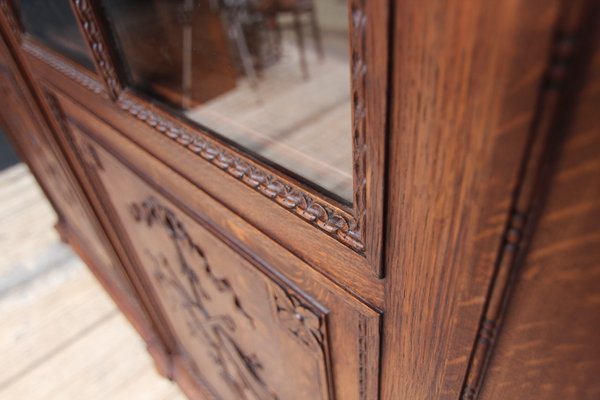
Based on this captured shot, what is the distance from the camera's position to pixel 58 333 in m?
1.38

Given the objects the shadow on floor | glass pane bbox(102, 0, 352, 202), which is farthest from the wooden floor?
glass pane bbox(102, 0, 352, 202)

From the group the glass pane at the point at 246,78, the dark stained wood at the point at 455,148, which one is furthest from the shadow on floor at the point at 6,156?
the dark stained wood at the point at 455,148

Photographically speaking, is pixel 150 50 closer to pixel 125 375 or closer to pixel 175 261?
pixel 175 261

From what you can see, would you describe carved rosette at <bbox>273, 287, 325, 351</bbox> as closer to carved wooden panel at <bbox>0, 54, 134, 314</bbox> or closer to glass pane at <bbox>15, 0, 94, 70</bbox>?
glass pane at <bbox>15, 0, 94, 70</bbox>

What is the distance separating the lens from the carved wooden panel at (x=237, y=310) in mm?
400

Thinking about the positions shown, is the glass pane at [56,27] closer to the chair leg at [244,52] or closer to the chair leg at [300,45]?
the chair leg at [244,52]

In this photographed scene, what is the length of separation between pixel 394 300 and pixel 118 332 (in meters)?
1.30

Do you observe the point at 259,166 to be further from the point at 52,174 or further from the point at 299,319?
the point at 52,174

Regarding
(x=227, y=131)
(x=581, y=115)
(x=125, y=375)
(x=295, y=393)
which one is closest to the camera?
(x=581, y=115)

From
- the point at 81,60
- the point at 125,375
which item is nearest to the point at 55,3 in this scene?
the point at 81,60

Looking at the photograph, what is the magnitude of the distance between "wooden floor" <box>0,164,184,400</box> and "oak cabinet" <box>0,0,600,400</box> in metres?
0.56

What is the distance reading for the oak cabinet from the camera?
166mm

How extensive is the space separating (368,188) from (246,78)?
81cm

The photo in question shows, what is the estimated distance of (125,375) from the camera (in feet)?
4.10
